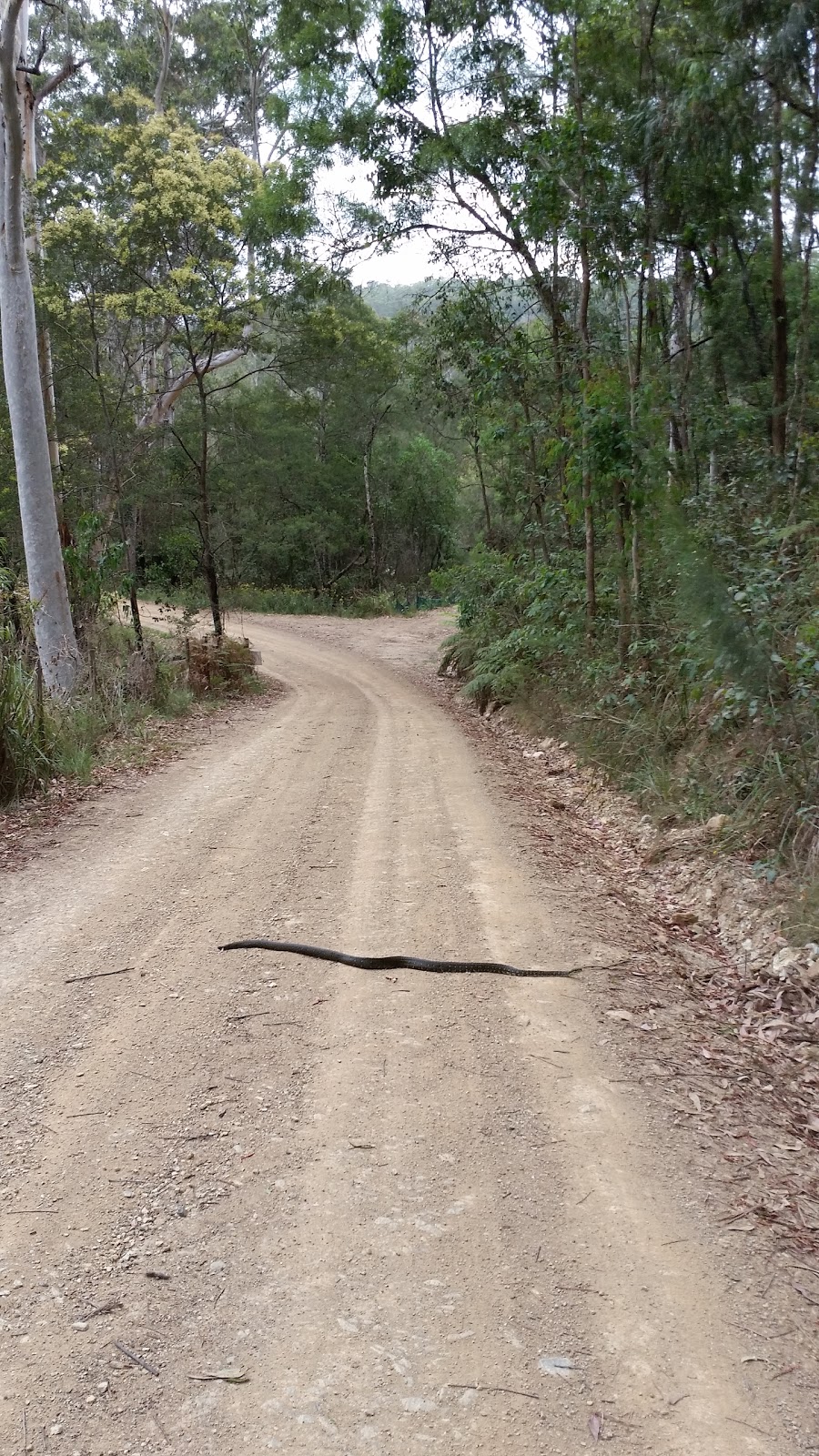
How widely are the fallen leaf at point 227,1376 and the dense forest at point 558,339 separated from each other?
3759 millimetres

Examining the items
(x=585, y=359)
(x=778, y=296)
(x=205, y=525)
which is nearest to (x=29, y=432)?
(x=205, y=525)

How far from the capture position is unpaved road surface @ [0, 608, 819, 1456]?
208cm

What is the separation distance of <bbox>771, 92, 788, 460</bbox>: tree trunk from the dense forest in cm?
6

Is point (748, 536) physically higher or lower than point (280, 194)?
lower

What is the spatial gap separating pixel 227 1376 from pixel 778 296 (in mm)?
12982

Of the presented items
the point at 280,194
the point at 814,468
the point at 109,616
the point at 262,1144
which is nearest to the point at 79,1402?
the point at 262,1144

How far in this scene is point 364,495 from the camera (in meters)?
32.4

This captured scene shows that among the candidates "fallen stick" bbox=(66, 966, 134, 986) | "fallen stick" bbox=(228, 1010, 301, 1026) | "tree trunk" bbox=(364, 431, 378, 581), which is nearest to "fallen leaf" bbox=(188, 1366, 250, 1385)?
"fallen stick" bbox=(228, 1010, 301, 1026)

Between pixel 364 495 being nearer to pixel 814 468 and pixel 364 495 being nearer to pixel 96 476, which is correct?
pixel 96 476

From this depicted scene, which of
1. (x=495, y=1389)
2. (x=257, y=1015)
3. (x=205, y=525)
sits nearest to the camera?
(x=495, y=1389)

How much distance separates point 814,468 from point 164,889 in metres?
7.95

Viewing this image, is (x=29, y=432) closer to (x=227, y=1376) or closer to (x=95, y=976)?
(x=95, y=976)

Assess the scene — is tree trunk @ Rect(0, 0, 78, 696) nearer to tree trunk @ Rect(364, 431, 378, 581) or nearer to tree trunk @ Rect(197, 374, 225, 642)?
tree trunk @ Rect(197, 374, 225, 642)

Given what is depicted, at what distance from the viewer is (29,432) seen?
10930 mm
